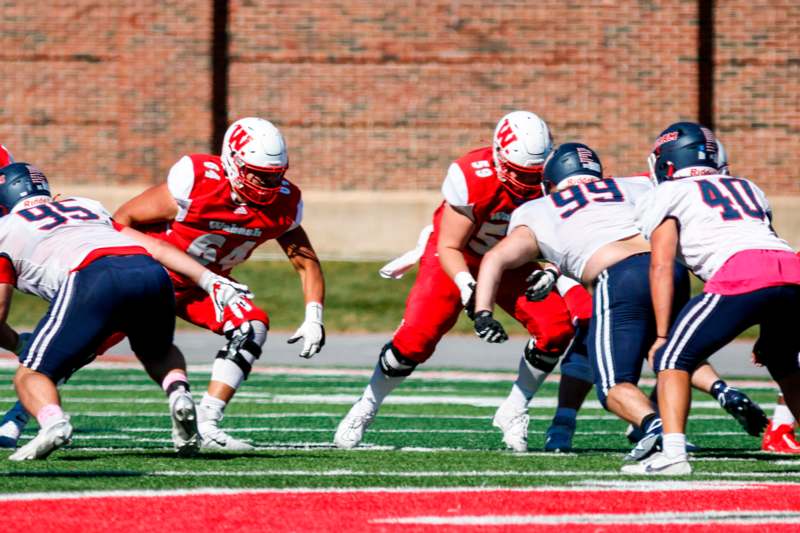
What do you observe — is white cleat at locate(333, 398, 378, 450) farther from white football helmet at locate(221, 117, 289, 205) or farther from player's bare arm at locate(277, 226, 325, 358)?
white football helmet at locate(221, 117, 289, 205)

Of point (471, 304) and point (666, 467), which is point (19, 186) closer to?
point (471, 304)

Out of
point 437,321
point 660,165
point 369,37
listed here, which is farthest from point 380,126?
point 660,165

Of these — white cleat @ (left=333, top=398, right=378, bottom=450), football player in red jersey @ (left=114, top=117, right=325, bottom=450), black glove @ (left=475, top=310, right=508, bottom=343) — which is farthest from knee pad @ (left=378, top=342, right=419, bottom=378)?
black glove @ (left=475, top=310, right=508, bottom=343)

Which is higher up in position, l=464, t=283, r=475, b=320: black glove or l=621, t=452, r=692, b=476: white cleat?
l=464, t=283, r=475, b=320: black glove

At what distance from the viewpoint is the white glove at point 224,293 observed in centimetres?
711

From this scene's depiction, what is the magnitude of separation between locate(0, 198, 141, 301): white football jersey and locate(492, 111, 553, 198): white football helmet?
1.92 meters

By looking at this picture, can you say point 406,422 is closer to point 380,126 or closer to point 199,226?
point 199,226

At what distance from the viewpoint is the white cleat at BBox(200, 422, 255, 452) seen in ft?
23.9

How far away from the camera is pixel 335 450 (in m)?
7.48

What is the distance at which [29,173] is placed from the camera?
7098 mm

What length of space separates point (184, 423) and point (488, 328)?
1.38 metres

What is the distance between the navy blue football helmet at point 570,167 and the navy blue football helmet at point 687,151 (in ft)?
2.58

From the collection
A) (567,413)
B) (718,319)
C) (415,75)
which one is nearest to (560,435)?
(567,413)

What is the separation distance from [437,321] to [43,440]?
2409 millimetres
